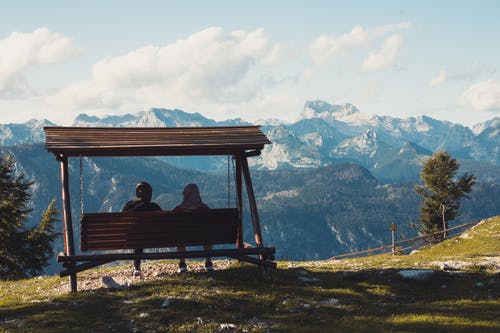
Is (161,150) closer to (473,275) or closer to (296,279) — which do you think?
(296,279)

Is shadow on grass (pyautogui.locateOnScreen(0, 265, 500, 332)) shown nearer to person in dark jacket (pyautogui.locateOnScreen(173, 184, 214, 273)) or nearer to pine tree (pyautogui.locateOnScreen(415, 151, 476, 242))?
person in dark jacket (pyautogui.locateOnScreen(173, 184, 214, 273))

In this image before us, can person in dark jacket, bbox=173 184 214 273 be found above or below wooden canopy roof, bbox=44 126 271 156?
below

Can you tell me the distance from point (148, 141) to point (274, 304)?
626cm

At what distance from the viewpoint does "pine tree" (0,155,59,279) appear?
130ft

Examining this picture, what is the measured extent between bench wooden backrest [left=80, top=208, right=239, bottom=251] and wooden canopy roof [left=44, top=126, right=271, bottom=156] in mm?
1989

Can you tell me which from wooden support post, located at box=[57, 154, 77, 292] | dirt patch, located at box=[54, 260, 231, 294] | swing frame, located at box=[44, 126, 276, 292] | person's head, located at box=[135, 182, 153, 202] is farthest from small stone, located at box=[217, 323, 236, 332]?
person's head, located at box=[135, 182, 153, 202]

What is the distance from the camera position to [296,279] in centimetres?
1622

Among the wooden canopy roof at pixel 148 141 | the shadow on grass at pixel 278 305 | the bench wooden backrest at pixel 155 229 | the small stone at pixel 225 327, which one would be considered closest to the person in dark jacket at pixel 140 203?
the wooden canopy roof at pixel 148 141

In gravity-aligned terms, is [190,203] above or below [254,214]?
above

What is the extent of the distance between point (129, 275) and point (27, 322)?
5522 millimetres

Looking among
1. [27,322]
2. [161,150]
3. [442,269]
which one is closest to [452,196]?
[442,269]

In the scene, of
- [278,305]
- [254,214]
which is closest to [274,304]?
[278,305]

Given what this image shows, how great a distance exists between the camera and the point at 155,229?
15.7 metres

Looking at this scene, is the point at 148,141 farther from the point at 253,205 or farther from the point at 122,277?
the point at 122,277
